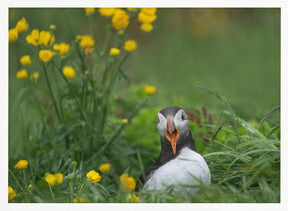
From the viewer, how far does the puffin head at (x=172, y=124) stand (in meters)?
2.37

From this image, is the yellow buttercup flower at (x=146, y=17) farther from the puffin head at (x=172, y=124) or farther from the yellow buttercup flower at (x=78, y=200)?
the yellow buttercup flower at (x=78, y=200)

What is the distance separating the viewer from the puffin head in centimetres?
237

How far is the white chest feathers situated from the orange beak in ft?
0.28

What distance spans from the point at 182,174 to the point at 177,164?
0.23 ft

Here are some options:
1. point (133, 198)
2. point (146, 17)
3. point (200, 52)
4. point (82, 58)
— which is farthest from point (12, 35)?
point (200, 52)

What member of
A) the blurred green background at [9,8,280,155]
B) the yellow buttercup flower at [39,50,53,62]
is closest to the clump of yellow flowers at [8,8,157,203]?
the yellow buttercup flower at [39,50,53,62]

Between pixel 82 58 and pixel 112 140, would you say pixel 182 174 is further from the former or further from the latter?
pixel 82 58

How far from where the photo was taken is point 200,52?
7.36 m

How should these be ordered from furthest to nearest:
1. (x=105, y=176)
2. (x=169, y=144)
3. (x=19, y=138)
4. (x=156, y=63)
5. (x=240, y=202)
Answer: (x=156, y=63)
(x=19, y=138)
(x=105, y=176)
(x=169, y=144)
(x=240, y=202)
